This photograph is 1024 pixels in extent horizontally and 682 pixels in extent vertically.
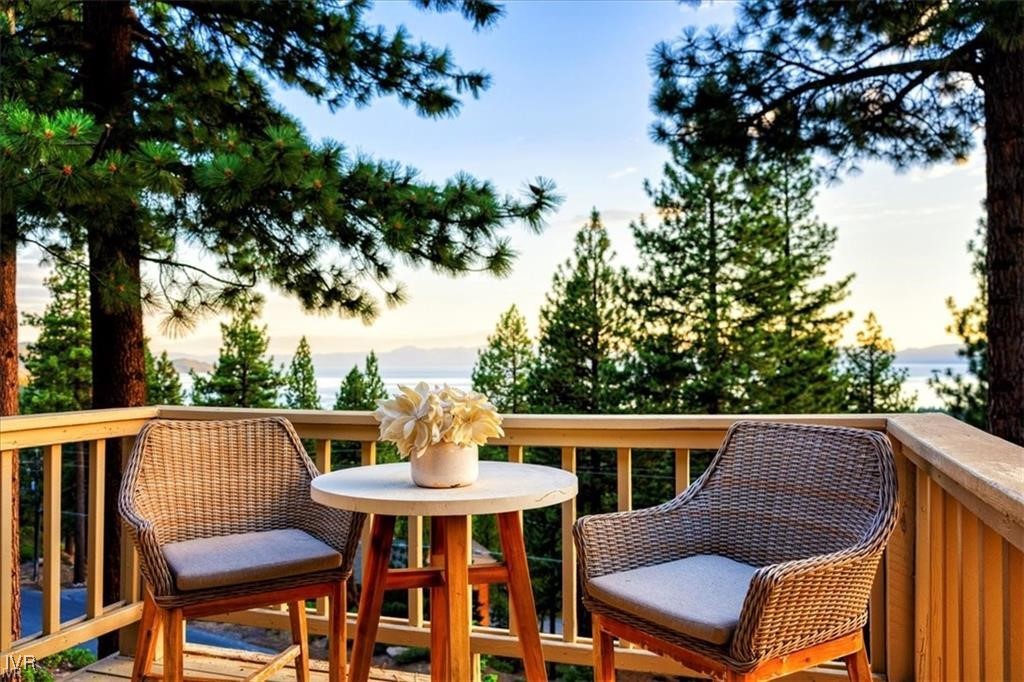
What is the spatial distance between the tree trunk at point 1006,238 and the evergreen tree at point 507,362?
14.8 meters

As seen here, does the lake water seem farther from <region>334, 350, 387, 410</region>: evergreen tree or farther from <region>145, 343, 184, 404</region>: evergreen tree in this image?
<region>145, 343, 184, 404</region>: evergreen tree

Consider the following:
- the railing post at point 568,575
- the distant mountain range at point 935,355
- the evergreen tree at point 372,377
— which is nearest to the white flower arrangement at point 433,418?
the railing post at point 568,575

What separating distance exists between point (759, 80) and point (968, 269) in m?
10.6

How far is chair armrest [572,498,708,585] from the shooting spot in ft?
6.72

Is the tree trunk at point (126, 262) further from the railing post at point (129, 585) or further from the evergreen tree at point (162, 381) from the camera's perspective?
the evergreen tree at point (162, 381)

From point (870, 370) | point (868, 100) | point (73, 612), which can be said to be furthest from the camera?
point (870, 370)

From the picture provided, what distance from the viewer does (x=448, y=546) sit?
6.40 ft

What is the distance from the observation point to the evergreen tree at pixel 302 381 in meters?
20.6

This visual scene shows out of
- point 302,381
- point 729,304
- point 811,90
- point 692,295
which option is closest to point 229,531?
point 811,90

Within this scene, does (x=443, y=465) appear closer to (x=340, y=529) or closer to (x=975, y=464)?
(x=340, y=529)

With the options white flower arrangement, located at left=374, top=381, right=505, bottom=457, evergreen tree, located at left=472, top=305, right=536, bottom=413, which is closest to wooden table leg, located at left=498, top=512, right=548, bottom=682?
white flower arrangement, located at left=374, top=381, right=505, bottom=457

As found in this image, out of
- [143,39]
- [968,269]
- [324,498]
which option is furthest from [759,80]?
[968,269]

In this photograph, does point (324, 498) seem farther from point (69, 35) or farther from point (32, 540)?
point (32, 540)

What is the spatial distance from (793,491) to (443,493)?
0.99 m
